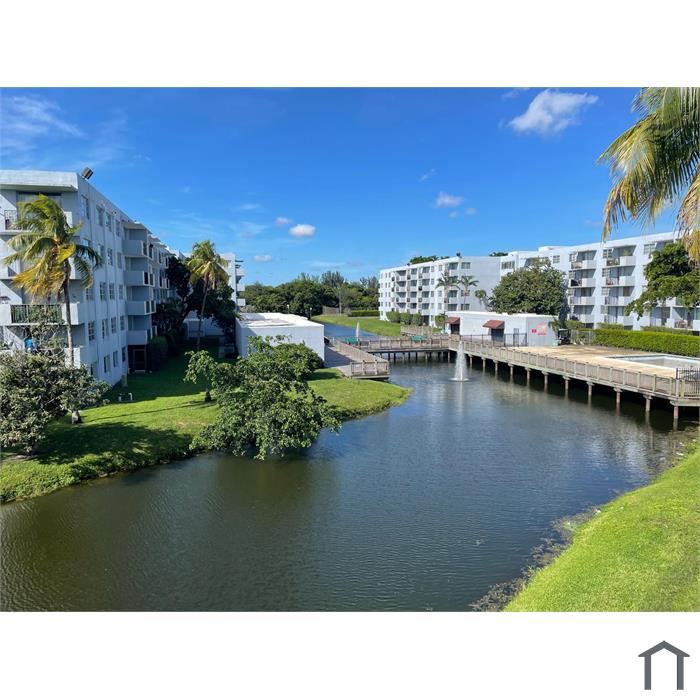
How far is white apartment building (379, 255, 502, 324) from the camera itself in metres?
88.7

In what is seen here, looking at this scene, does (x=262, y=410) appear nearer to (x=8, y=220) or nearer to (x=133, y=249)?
(x=8, y=220)

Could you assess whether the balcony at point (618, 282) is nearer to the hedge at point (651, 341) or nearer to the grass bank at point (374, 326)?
the hedge at point (651, 341)

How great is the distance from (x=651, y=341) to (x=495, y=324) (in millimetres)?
15558

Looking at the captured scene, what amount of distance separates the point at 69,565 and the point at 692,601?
1401cm

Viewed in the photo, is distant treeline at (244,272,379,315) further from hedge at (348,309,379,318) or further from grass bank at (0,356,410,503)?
grass bank at (0,356,410,503)

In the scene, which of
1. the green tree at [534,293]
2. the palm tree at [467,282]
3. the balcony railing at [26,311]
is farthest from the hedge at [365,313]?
the balcony railing at [26,311]

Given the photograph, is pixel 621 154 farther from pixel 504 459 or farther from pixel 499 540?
pixel 504 459

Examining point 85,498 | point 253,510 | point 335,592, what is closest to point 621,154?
point 335,592

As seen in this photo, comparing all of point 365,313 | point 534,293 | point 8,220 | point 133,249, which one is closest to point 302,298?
point 365,313

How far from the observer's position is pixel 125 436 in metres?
22.4

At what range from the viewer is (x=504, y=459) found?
2206 centimetres
